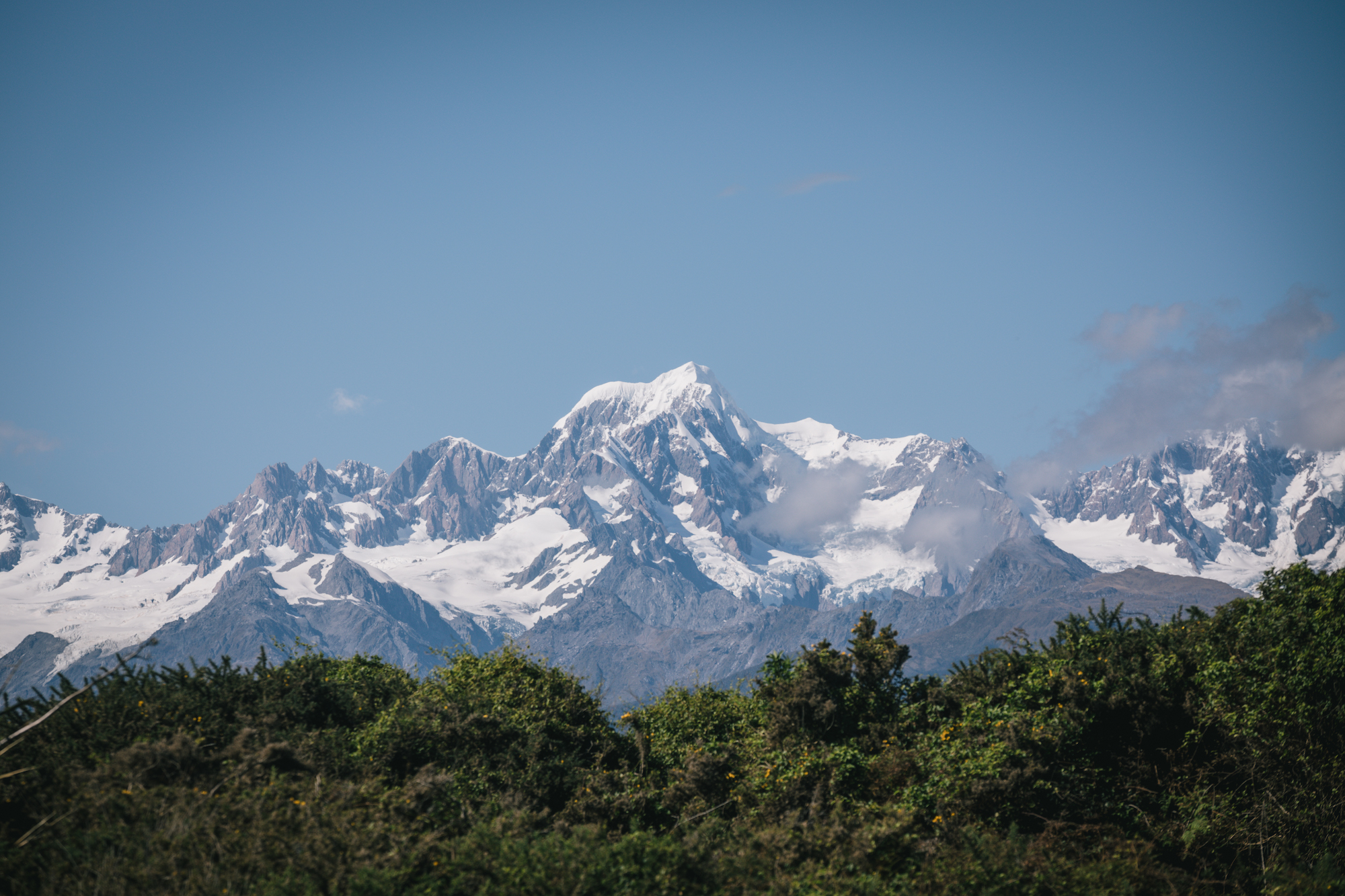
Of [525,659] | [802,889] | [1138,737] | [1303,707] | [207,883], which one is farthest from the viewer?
[525,659]

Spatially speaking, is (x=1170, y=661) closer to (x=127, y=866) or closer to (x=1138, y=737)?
(x=1138, y=737)

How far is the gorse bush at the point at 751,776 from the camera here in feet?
63.1

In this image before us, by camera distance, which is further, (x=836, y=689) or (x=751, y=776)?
(x=836, y=689)

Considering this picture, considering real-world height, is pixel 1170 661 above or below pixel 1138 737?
above

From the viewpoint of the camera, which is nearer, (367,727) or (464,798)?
(464,798)

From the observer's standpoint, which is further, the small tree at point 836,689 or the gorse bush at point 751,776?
the small tree at point 836,689

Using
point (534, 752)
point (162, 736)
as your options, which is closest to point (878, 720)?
point (534, 752)

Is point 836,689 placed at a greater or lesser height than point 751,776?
greater

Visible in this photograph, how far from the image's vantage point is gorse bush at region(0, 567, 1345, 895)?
19219 mm

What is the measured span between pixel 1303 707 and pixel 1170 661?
3.86 metres

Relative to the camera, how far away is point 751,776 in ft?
96.0

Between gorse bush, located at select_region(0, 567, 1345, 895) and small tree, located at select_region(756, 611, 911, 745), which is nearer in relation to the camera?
gorse bush, located at select_region(0, 567, 1345, 895)

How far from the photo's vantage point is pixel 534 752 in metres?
29.9

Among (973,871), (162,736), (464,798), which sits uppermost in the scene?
(162,736)
